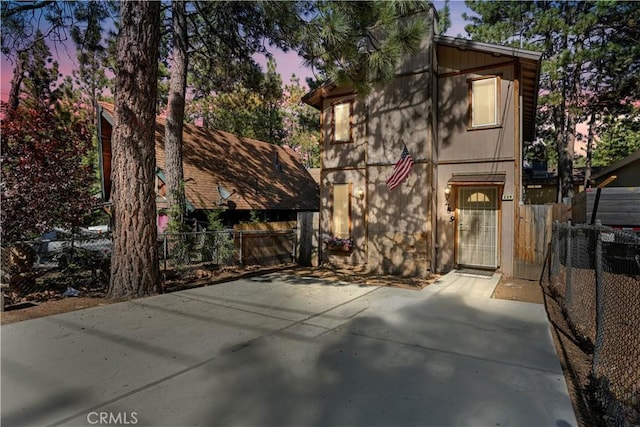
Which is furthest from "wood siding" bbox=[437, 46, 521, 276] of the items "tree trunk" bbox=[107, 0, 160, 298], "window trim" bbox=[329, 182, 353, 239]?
"tree trunk" bbox=[107, 0, 160, 298]

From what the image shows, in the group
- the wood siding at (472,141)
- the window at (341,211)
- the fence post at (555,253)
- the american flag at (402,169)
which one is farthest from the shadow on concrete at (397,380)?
the window at (341,211)

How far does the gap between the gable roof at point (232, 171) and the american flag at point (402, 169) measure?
7094 mm

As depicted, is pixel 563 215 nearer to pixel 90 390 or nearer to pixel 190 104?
pixel 90 390

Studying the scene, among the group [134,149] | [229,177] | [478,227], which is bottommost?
[478,227]

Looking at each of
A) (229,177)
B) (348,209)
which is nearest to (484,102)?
(348,209)

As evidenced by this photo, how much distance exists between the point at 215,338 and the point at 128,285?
9.86ft

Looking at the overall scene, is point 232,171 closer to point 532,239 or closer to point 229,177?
point 229,177

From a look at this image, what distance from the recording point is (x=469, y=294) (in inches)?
269

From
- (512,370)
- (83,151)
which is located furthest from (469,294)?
(83,151)

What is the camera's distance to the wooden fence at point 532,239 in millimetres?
8391

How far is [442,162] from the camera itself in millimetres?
9812

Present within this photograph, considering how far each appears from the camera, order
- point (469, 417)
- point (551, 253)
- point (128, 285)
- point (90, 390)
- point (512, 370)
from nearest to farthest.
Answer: point (469, 417) < point (90, 390) < point (512, 370) < point (128, 285) < point (551, 253)

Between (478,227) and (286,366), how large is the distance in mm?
7384

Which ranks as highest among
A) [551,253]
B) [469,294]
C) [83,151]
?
[83,151]
